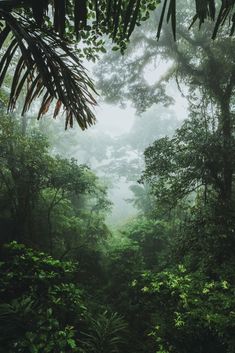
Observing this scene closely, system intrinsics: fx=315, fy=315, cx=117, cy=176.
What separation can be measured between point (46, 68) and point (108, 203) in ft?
33.2

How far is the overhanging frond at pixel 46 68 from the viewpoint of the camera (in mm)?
2002

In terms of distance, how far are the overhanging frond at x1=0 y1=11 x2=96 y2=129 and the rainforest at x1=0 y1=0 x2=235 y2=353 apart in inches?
0.5

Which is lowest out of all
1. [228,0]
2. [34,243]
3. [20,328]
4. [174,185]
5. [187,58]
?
[20,328]

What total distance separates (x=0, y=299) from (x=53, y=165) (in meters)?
6.79

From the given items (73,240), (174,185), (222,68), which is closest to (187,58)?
(222,68)

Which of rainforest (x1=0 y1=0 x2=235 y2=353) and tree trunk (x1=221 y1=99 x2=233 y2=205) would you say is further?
tree trunk (x1=221 y1=99 x2=233 y2=205)

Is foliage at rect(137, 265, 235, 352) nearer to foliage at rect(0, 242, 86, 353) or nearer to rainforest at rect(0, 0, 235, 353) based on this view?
rainforest at rect(0, 0, 235, 353)

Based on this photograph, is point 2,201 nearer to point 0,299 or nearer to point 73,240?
point 73,240

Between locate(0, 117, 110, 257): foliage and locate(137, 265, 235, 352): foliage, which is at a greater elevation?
locate(0, 117, 110, 257): foliage

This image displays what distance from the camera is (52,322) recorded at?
2766mm

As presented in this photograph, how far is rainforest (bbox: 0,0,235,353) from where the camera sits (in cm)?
230

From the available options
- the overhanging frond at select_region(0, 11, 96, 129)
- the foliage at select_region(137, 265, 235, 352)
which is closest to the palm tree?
the overhanging frond at select_region(0, 11, 96, 129)

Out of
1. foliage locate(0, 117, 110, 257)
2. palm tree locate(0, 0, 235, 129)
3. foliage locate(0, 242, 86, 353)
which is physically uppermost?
foliage locate(0, 117, 110, 257)

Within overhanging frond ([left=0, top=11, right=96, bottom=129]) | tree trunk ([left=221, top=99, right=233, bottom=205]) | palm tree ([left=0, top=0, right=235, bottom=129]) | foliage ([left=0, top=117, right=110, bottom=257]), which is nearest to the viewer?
palm tree ([left=0, top=0, right=235, bottom=129])
